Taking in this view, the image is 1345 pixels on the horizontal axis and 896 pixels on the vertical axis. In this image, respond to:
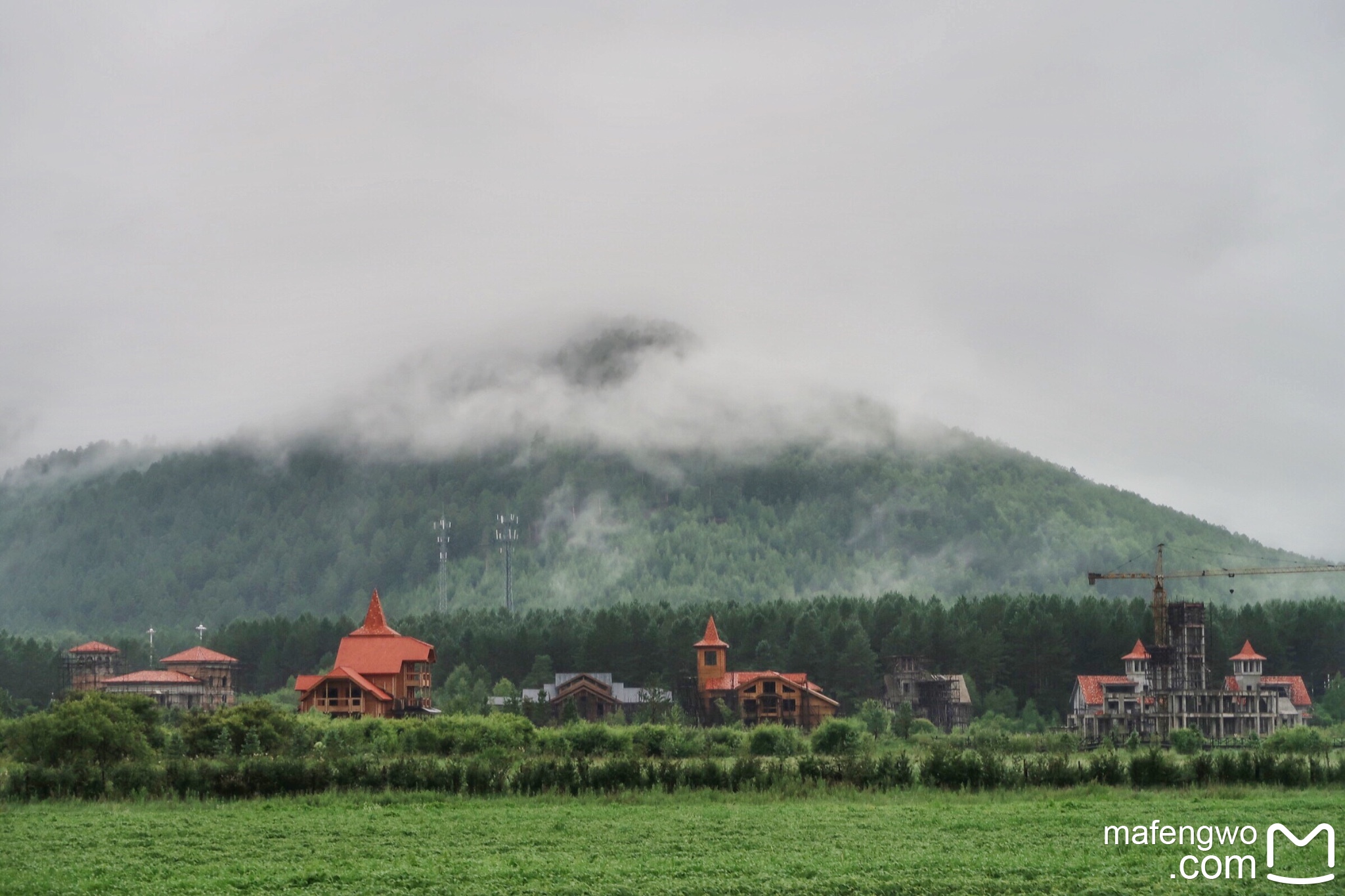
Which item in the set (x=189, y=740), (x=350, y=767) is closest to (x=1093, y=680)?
(x=189, y=740)

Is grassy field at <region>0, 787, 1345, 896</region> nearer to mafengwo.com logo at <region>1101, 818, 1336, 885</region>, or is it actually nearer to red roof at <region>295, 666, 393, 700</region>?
mafengwo.com logo at <region>1101, 818, 1336, 885</region>

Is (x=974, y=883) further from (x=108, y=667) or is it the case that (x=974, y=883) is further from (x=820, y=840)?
(x=108, y=667)

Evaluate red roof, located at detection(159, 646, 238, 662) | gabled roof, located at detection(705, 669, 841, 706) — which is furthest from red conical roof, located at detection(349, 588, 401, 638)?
gabled roof, located at detection(705, 669, 841, 706)

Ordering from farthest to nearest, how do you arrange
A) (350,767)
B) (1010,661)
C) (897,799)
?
(1010,661) → (350,767) → (897,799)

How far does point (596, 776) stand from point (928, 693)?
261ft

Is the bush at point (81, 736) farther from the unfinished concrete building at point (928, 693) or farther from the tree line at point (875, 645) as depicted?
the unfinished concrete building at point (928, 693)

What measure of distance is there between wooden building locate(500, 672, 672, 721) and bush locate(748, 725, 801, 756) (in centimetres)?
3354

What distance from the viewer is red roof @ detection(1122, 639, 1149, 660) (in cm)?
11594

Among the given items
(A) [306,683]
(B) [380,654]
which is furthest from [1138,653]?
(A) [306,683]

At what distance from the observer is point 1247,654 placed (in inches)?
4648

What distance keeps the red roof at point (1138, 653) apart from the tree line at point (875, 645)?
490cm

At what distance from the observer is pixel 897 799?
4094 centimetres

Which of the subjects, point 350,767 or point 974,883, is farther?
point 350,767

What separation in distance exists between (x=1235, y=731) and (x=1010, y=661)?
62.4 feet
